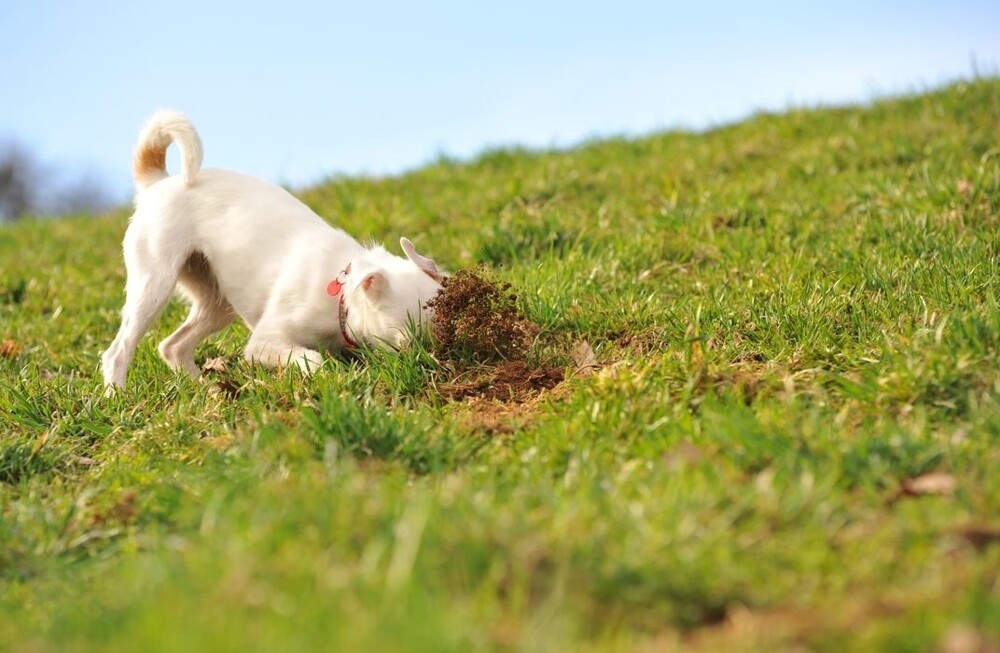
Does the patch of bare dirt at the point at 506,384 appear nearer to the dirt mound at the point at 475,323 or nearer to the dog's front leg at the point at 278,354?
the dirt mound at the point at 475,323

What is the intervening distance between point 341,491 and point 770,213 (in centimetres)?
468

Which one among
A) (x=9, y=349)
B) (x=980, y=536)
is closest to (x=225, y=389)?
(x=9, y=349)

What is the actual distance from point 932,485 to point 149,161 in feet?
13.8

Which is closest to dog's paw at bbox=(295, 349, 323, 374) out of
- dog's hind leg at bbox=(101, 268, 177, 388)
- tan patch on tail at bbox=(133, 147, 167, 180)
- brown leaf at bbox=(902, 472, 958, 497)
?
dog's hind leg at bbox=(101, 268, 177, 388)

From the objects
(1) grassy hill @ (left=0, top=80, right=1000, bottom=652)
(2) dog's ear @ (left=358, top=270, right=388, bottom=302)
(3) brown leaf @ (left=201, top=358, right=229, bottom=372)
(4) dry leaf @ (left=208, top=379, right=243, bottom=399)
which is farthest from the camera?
(3) brown leaf @ (left=201, top=358, right=229, bottom=372)

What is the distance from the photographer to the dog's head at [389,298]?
15.0 feet

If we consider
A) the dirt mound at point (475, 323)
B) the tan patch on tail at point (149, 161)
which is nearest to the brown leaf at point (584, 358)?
the dirt mound at point (475, 323)

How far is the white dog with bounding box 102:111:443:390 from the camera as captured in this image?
471cm

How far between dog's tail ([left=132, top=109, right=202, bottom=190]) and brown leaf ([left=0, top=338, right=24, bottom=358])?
123 cm

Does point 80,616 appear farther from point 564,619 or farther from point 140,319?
point 140,319

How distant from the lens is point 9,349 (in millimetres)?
5895

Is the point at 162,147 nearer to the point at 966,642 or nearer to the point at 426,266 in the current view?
the point at 426,266

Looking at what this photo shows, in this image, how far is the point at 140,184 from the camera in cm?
552

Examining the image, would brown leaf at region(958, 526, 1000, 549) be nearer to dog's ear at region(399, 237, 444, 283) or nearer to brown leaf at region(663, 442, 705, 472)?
brown leaf at region(663, 442, 705, 472)
